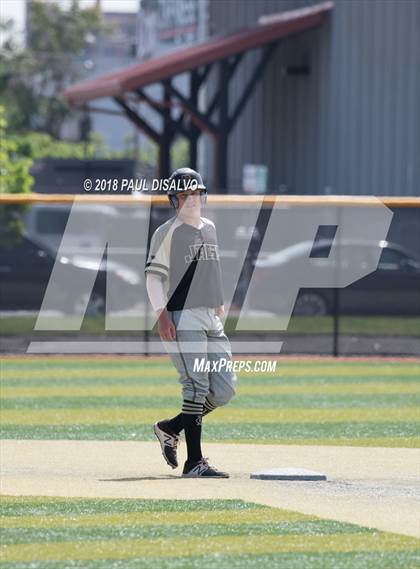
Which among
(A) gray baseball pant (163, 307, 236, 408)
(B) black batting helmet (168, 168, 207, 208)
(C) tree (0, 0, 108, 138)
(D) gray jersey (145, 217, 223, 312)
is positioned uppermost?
(B) black batting helmet (168, 168, 207, 208)

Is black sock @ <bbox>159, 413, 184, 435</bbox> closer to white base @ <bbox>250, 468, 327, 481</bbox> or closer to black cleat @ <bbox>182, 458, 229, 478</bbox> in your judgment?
black cleat @ <bbox>182, 458, 229, 478</bbox>

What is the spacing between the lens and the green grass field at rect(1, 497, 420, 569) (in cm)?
711

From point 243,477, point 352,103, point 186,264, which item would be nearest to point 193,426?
point 243,477

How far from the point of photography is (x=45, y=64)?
3120 inches

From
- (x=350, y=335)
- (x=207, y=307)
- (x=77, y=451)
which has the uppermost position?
(x=207, y=307)

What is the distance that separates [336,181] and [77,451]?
21961mm

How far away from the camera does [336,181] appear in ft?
107

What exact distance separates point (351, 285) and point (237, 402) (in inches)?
231

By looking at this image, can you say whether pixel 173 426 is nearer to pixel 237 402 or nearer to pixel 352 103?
pixel 237 402

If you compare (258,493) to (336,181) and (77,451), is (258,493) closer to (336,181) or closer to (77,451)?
(77,451)

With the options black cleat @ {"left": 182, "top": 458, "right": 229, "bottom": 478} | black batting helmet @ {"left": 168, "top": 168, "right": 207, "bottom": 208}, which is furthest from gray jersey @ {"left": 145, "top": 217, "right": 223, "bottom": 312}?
black cleat @ {"left": 182, "top": 458, "right": 229, "bottom": 478}

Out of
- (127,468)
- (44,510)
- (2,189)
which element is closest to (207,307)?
(127,468)

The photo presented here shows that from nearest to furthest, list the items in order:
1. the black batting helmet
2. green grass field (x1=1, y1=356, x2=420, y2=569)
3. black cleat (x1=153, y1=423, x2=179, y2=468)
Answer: green grass field (x1=1, y1=356, x2=420, y2=569) < the black batting helmet < black cleat (x1=153, y1=423, x2=179, y2=468)

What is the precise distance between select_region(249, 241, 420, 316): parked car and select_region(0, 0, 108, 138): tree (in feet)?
175
